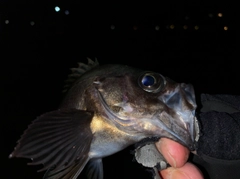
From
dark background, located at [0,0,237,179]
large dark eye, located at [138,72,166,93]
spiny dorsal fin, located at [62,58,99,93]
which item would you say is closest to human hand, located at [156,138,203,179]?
large dark eye, located at [138,72,166,93]

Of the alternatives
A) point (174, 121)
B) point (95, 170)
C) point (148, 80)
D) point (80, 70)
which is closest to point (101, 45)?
point (80, 70)

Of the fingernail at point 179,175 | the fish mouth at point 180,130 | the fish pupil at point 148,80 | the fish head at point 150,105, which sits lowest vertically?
the fingernail at point 179,175

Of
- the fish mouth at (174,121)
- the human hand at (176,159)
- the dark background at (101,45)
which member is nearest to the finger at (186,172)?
the human hand at (176,159)

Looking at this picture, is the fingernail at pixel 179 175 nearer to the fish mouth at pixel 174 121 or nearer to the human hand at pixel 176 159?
the human hand at pixel 176 159

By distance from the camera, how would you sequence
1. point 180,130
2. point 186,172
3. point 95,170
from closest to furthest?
point 180,130
point 186,172
point 95,170

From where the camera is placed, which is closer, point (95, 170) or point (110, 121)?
point (110, 121)

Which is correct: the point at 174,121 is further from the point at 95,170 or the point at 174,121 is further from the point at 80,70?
the point at 80,70
